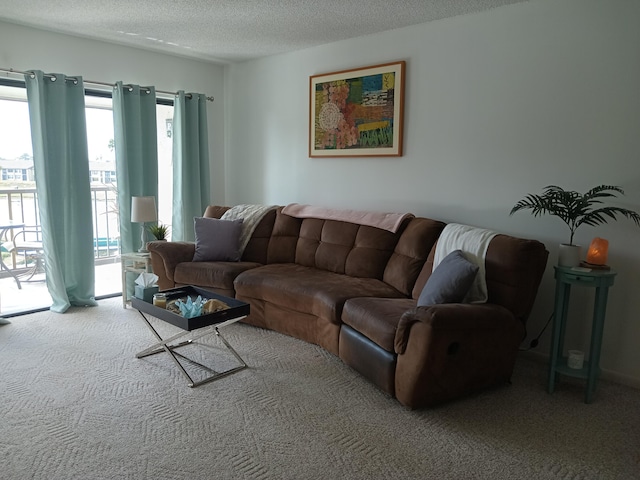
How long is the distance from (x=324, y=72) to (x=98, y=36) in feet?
6.63

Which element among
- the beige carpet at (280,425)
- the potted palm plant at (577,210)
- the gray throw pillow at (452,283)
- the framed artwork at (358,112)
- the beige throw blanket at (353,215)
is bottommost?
the beige carpet at (280,425)

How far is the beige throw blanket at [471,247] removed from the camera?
2846mm

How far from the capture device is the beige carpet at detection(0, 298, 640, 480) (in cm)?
202

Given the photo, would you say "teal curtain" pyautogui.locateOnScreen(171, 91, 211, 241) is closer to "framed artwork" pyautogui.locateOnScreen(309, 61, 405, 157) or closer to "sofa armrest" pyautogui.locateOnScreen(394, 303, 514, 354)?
"framed artwork" pyautogui.locateOnScreen(309, 61, 405, 157)

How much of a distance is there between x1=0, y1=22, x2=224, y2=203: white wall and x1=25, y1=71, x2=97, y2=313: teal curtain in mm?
211

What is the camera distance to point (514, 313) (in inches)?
108

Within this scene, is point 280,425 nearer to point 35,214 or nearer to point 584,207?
point 584,207

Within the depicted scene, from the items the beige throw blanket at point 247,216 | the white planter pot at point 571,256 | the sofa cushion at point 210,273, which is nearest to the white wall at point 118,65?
the beige throw blanket at point 247,216

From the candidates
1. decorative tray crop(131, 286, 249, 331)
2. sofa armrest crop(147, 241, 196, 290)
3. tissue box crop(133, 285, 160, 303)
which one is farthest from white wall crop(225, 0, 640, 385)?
tissue box crop(133, 285, 160, 303)

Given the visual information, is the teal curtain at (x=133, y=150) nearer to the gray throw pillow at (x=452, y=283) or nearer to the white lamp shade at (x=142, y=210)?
the white lamp shade at (x=142, y=210)

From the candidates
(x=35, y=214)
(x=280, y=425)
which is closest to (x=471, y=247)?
(x=280, y=425)

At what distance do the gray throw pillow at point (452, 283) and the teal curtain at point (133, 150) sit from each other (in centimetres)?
290

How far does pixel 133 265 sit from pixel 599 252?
12.1 feet

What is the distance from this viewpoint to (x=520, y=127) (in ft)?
10.5
